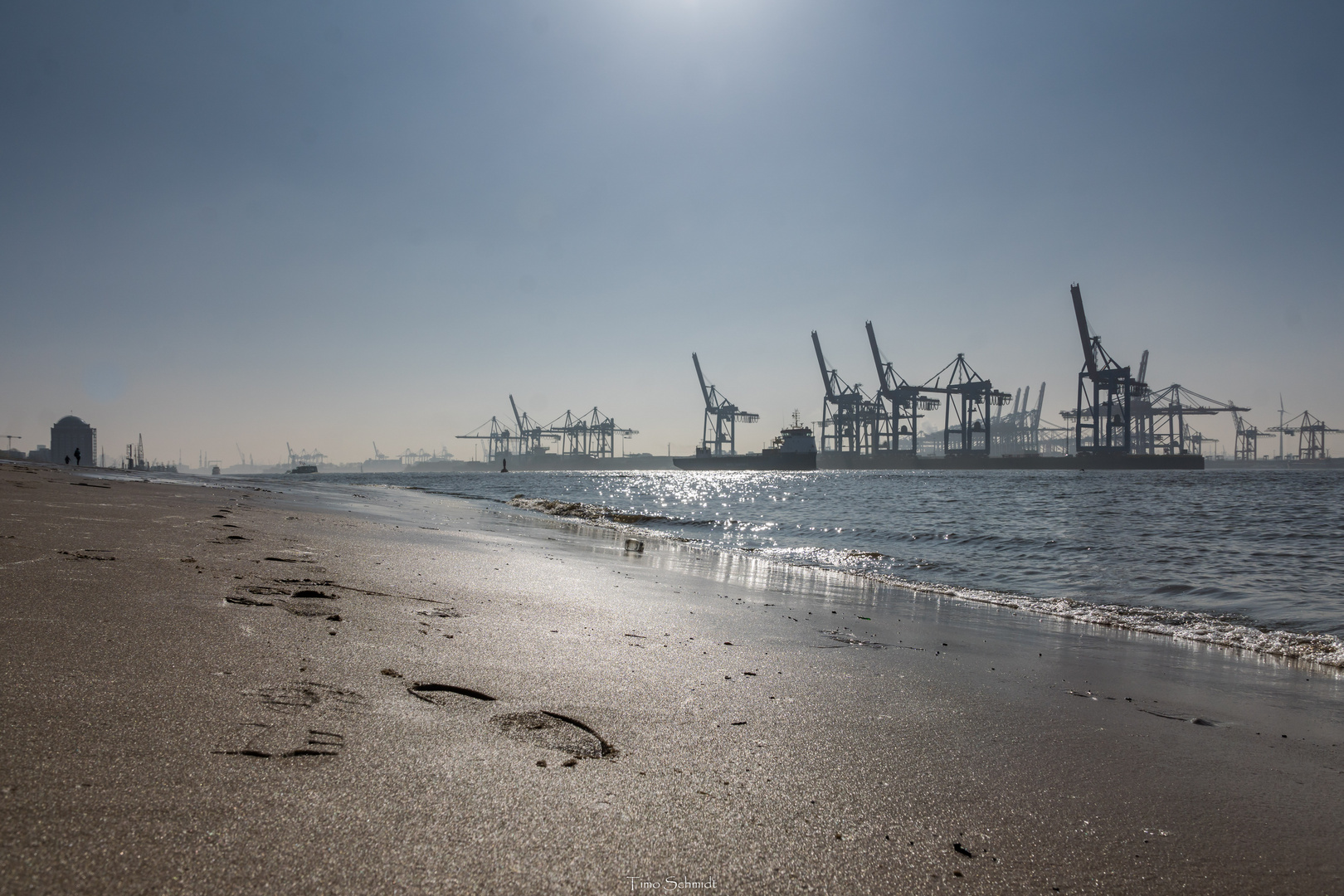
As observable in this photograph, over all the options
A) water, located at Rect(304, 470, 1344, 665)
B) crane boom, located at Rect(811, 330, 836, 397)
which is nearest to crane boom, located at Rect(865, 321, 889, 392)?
crane boom, located at Rect(811, 330, 836, 397)

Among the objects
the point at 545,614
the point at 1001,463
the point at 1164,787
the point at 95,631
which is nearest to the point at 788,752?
the point at 1164,787

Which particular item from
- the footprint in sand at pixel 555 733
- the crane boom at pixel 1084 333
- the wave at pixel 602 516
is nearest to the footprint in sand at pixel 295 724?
the footprint in sand at pixel 555 733

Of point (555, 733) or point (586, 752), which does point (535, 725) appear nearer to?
point (555, 733)

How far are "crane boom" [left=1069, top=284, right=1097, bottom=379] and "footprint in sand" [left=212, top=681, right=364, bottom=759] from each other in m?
87.4

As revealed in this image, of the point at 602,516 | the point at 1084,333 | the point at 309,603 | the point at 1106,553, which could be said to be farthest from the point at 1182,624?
the point at 1084,333

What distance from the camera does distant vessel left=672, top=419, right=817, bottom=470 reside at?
95750mm

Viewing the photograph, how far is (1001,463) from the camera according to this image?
91.5 meters

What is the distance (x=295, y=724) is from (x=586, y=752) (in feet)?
2.58

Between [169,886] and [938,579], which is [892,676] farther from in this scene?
[938,579]

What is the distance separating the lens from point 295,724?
1828 millimetres

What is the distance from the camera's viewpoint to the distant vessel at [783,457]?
9575cm

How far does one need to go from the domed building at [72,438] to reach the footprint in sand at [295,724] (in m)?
102

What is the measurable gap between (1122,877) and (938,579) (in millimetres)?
6990

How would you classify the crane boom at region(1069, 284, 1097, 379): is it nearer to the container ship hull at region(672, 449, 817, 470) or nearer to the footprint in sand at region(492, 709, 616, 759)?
the container ship hull at region(672, 449, 817, 470)
